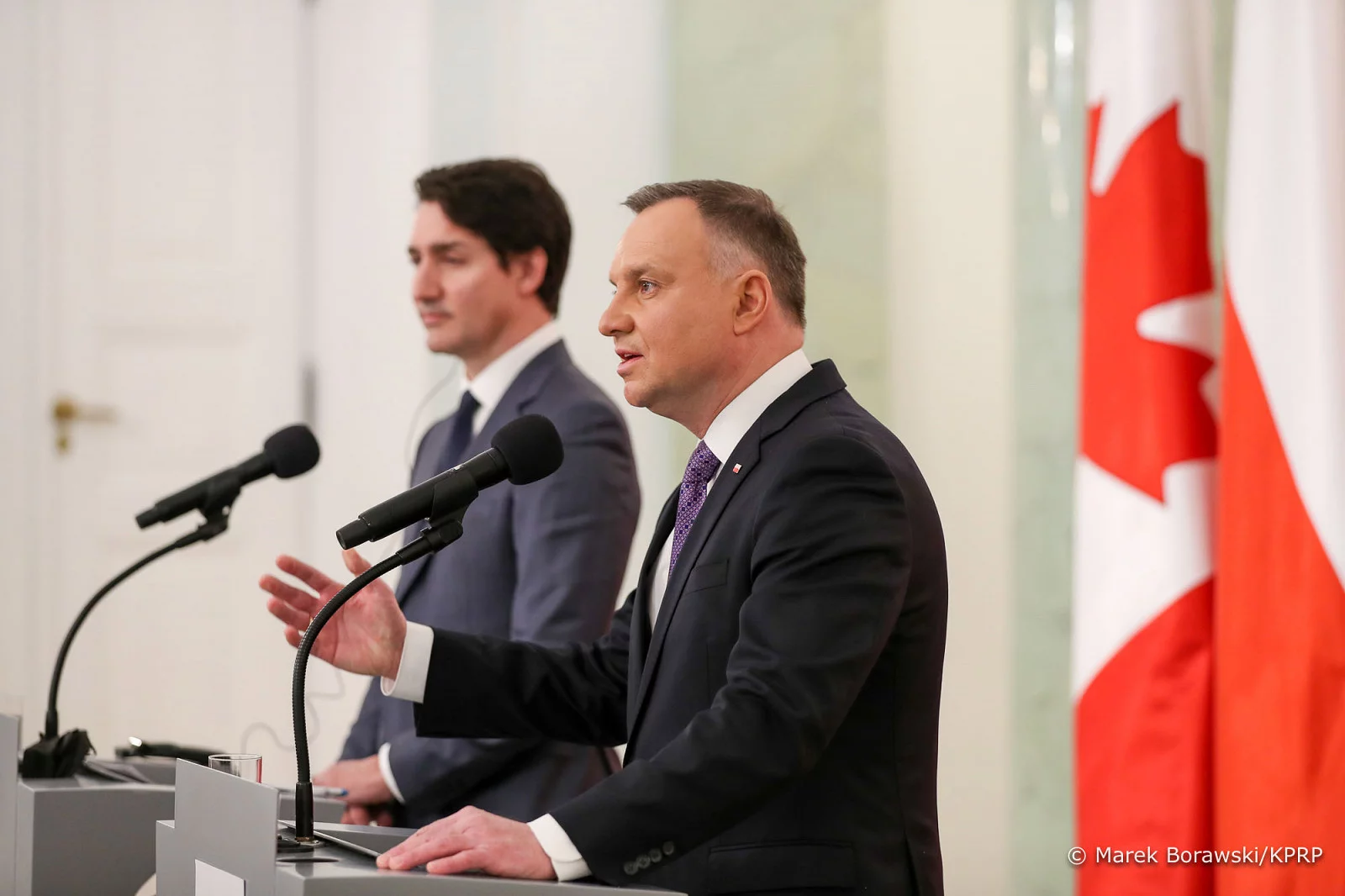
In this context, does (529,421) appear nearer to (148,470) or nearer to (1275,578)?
(1275,578)

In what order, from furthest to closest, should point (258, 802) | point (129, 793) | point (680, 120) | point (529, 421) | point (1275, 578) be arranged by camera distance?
point (680, 120), point (1275, 578), point (129, 793), point (529, 421), point (258, 802)

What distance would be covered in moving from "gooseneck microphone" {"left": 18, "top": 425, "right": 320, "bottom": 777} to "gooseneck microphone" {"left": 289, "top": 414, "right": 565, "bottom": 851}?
0.57 m

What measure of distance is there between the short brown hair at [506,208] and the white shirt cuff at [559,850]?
1.53 meters

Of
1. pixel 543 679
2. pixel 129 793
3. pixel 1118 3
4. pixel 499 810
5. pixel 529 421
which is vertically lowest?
pixel 499 810

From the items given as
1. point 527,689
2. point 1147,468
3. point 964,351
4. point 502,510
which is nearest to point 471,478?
point 527,689

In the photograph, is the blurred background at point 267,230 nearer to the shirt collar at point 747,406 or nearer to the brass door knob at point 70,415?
the brass door knob at point 70,415

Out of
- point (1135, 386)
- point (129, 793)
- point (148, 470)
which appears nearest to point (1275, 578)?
point (1135, 386)

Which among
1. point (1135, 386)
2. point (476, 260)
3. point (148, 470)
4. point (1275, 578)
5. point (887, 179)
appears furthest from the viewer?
point (148, 470)

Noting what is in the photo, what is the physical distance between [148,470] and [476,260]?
247cm

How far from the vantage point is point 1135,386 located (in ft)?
8.21

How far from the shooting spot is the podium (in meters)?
1.85

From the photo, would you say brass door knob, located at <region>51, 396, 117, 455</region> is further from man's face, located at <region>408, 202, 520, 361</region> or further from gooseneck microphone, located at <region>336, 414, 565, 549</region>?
gooseneck microphone, located at <region>336, 414, 565, 549</region>

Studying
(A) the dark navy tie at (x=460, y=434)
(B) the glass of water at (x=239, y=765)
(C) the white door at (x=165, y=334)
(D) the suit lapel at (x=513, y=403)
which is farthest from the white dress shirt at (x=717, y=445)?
(C) the white door at (x=165, y=334)

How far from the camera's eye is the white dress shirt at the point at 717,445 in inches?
73.5
